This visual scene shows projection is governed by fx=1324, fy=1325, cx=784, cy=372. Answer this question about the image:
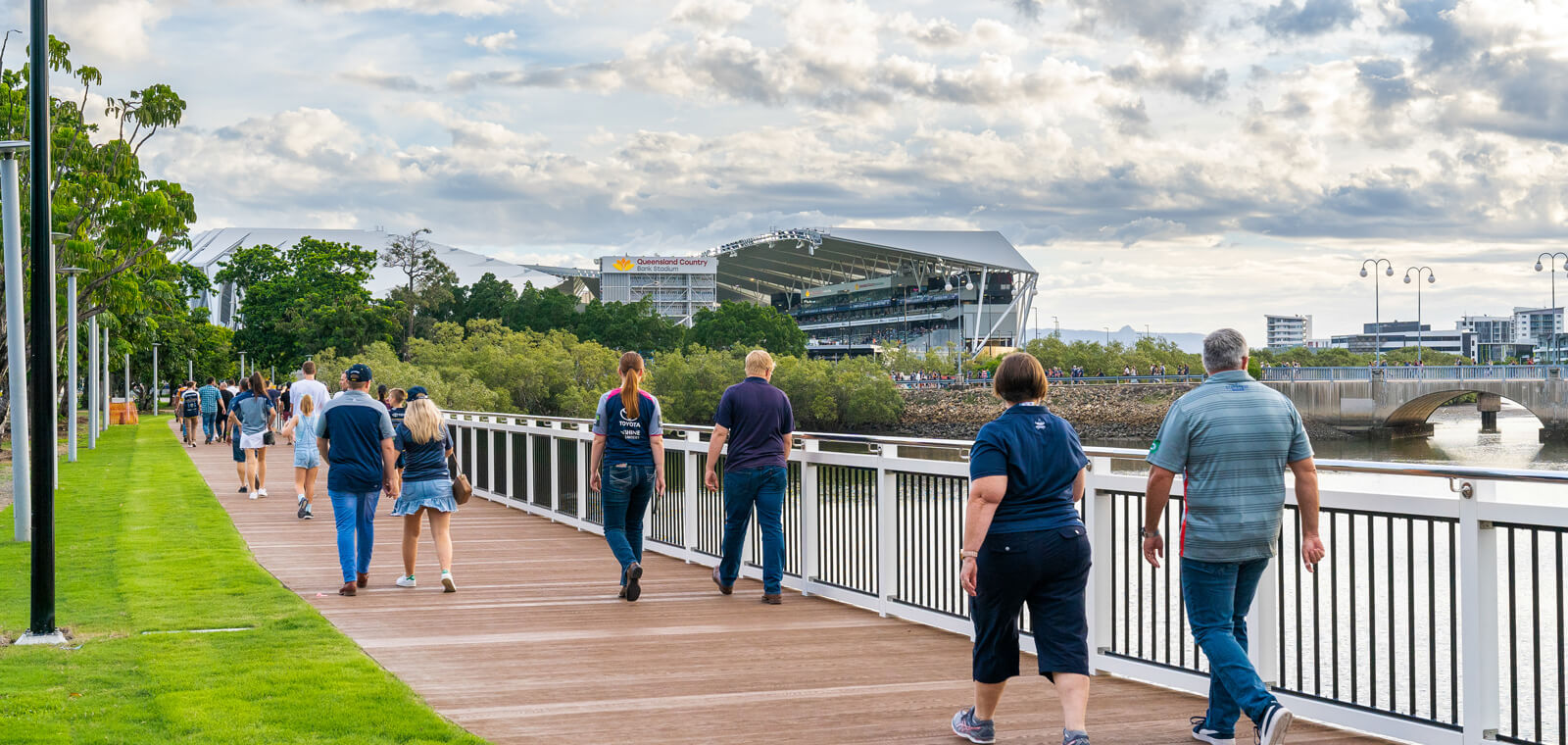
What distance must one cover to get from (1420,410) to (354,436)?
79899 millimetres

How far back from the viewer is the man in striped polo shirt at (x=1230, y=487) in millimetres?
4941

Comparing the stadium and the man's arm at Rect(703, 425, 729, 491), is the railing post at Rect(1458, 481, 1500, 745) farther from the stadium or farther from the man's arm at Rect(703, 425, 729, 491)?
the stadium

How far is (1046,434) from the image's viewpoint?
16.6 ft

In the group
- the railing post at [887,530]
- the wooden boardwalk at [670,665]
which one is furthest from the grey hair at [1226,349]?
the railing post at [887,530]

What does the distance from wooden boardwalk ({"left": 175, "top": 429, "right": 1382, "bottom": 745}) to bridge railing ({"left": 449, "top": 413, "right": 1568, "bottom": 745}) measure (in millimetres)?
273

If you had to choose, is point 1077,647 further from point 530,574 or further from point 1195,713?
point 530,574

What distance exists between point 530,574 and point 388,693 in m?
4.92

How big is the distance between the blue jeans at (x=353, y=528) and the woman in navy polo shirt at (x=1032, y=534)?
6.19 m

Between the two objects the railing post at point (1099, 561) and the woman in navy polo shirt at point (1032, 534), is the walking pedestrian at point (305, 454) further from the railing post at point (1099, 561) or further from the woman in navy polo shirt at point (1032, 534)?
the woman in navy polo shirt at point (1032, 534)

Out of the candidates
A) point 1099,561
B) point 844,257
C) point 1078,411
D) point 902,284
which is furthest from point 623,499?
point 844,257

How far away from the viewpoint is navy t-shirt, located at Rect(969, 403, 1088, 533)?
4984 millimetres

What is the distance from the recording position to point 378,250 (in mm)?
165875

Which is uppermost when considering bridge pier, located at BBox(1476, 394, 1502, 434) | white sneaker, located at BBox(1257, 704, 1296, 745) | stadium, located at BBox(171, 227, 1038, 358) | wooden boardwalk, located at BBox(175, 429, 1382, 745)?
stadium, located at BBox(171, 227, 1038, 358)

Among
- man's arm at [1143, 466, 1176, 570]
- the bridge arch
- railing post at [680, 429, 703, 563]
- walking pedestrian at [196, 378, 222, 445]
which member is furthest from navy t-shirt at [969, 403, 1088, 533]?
the bridge arch
